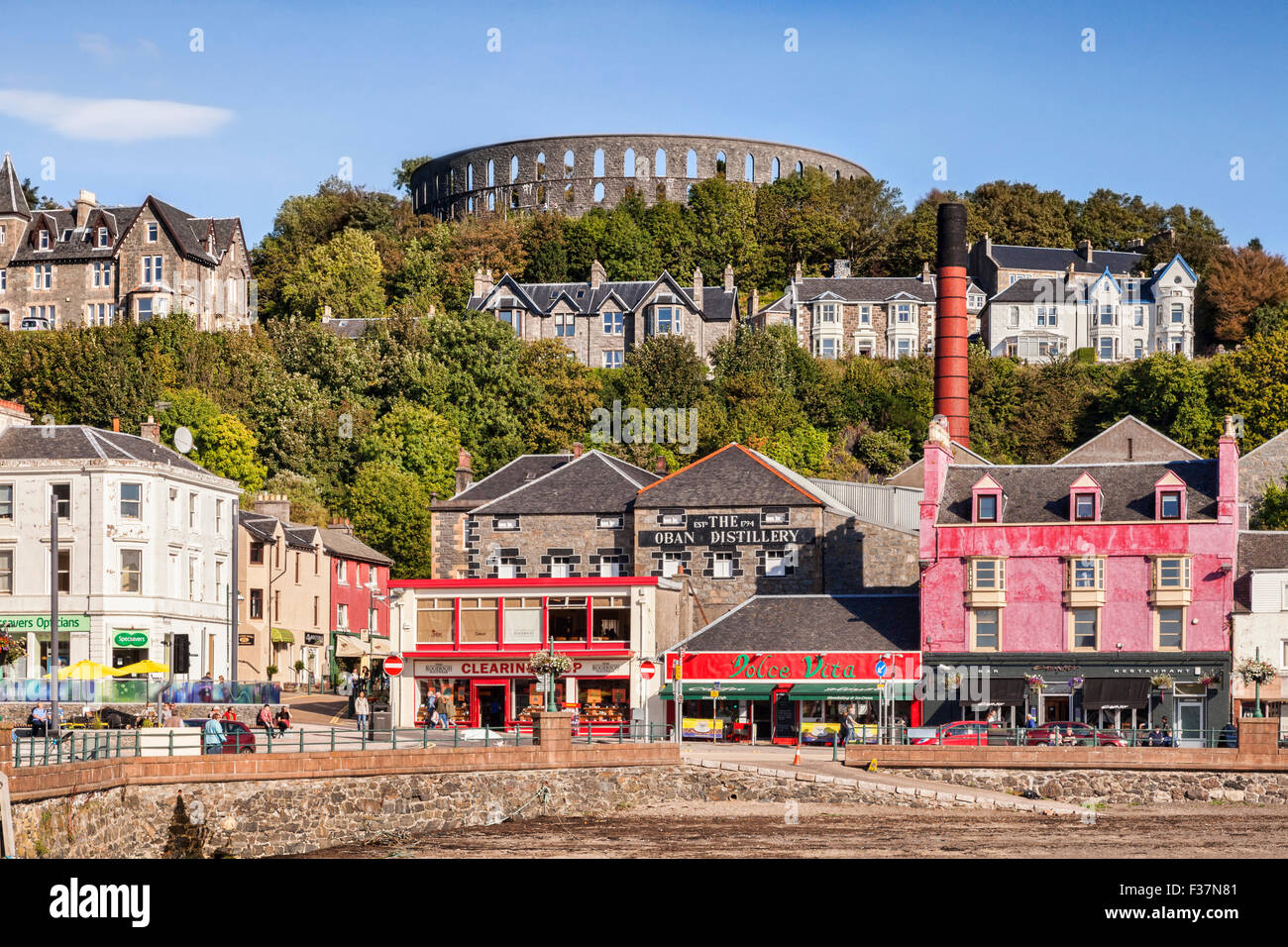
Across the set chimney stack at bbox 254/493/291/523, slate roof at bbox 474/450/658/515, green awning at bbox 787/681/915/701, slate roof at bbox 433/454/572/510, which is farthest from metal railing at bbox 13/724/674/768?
chimney stack at bbox 254/493/291/523

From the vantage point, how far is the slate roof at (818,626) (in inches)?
2341

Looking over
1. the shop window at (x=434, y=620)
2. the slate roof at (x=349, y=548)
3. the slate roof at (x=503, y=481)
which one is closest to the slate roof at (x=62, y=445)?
the shop window at (x=434, y=620)

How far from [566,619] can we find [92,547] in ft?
50.8

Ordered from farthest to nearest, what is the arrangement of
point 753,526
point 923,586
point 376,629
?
point 376,629 → point 753,526 → point 923,586

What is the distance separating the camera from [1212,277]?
122 meters

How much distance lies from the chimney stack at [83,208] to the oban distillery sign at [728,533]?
68188 mm

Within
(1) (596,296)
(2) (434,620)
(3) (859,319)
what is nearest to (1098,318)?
(3) (859,319)

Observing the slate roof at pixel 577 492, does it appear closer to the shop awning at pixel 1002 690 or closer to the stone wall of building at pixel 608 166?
the shop awning at pixel 1002 690

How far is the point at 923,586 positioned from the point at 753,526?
1049 centimetres

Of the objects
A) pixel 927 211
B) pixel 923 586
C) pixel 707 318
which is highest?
pixel 927 211

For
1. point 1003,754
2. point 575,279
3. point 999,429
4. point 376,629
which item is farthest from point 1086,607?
point 575,279

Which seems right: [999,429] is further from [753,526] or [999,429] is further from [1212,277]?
[753,526]

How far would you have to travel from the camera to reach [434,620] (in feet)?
205

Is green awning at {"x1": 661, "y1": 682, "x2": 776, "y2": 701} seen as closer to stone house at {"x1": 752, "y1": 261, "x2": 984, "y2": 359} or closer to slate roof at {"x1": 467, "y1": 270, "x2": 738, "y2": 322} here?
slate roof at {"x1": 467, "y1": 270, "x2": 738, "y2": 322}
